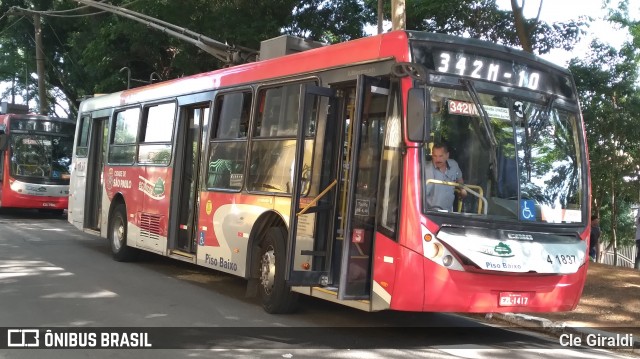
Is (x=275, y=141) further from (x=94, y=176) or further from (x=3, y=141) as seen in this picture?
(x=3, y=141)

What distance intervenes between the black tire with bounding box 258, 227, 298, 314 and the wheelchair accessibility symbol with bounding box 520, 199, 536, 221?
2.83 metres

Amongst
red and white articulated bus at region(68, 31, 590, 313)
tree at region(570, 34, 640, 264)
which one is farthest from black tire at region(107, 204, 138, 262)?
tree at region(570, 34, 640, 264)

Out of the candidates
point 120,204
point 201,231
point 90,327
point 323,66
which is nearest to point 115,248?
point 120,204

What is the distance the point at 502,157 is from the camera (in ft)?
21.9

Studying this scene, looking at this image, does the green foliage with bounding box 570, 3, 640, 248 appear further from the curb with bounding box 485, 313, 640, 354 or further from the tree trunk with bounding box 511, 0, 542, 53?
the curb with bounding box 485, 313, 640, 354

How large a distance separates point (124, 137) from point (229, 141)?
435 cm

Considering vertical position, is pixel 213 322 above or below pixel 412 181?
below

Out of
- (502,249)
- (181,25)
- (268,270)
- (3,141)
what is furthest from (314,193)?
(3,141)

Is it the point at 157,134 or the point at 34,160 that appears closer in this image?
the point at 157,134

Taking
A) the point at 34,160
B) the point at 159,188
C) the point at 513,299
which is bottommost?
the point at 513,299

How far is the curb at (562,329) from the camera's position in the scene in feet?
25.8

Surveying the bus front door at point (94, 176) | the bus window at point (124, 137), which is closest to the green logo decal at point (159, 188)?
the bus window at point (124, 137)

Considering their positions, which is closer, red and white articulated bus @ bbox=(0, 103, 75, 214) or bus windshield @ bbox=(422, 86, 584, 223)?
bus windshield @ bbox=(422, 86, 584, 223)

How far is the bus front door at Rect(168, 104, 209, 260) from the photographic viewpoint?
35.1 ft
